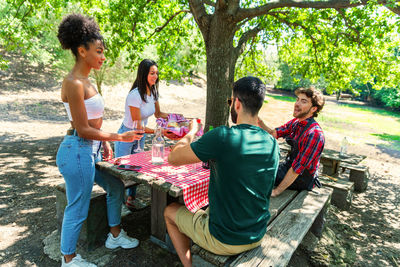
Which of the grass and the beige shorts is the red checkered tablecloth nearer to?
the beige shorts

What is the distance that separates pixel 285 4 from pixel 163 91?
67.7 ft

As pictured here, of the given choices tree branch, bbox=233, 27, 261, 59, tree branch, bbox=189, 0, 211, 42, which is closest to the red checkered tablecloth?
tree branch, bbox=189, 0, 211, 42

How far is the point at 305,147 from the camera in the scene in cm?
304

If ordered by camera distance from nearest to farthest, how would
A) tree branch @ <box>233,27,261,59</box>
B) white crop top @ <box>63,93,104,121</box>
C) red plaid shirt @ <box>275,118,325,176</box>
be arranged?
white crop top @ <box>63,93,104,121</box>, red plaid shirt @ <box>275,118,325,176</box>, tree branch @ <box>233,27,261,59</box>

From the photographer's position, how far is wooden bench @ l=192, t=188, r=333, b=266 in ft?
6.35

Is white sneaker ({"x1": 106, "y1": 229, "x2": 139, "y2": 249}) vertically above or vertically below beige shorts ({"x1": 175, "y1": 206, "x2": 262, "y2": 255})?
below

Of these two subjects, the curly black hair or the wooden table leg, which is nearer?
the curly black hair

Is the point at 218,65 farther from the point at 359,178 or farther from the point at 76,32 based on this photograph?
the point at 359,178

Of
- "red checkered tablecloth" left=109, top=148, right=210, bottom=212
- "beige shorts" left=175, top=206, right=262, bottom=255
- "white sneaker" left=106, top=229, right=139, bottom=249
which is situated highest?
"red checkered tablecloth" left=109, top=148, right=210, bottom=212

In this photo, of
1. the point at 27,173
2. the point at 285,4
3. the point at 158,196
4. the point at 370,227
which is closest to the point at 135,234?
the point at 158,196

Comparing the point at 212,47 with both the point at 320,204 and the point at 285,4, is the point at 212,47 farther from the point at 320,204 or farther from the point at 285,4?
the point at 320,204

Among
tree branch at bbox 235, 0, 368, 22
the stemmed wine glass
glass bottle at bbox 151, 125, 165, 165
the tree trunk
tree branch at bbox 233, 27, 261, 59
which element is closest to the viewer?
the stemmed wine glass

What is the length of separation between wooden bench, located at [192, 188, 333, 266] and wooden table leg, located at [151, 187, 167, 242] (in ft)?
3.72

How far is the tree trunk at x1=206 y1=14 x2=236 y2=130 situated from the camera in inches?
179
